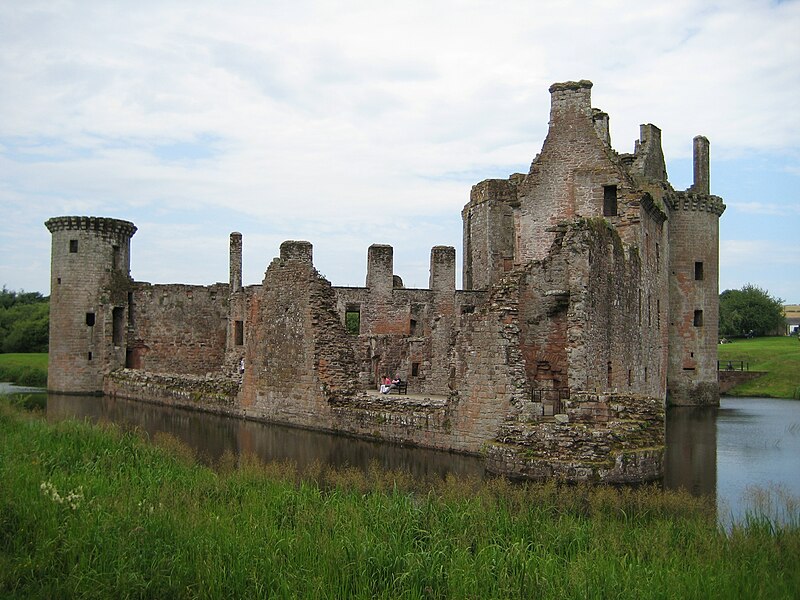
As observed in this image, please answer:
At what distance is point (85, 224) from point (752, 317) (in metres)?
53.8

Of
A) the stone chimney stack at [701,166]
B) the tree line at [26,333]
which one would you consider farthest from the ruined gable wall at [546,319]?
the tree line at [26,333]

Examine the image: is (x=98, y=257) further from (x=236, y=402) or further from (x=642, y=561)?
(x=642, y=561)

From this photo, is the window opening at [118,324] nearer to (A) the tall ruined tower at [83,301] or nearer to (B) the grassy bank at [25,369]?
(A) the tall ruined tower at [83,301]

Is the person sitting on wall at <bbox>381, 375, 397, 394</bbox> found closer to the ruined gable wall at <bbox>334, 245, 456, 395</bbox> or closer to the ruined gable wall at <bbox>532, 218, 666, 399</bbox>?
the ruined gable wall at <bbox>334, 245, 456, 395</bbox>

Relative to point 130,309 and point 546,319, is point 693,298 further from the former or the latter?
point 130,309

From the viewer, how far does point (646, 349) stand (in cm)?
2145

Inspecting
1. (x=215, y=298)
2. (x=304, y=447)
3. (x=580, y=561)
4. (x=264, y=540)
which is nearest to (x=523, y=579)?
(x=580, y=561)

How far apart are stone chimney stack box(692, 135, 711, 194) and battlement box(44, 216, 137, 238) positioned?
72.1 feet

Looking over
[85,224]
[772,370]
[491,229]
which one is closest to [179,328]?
[85,224]

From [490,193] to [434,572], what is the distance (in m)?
25.0

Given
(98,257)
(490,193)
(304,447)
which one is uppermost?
(490,193)

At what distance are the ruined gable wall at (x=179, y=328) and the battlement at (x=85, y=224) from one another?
2.38 metres

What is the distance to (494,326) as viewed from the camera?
14.7 m

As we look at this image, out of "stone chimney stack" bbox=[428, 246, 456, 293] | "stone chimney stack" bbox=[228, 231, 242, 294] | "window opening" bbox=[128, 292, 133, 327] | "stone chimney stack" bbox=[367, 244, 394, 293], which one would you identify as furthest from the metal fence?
"window opening" bbox=[128, 292, 133, 327]
